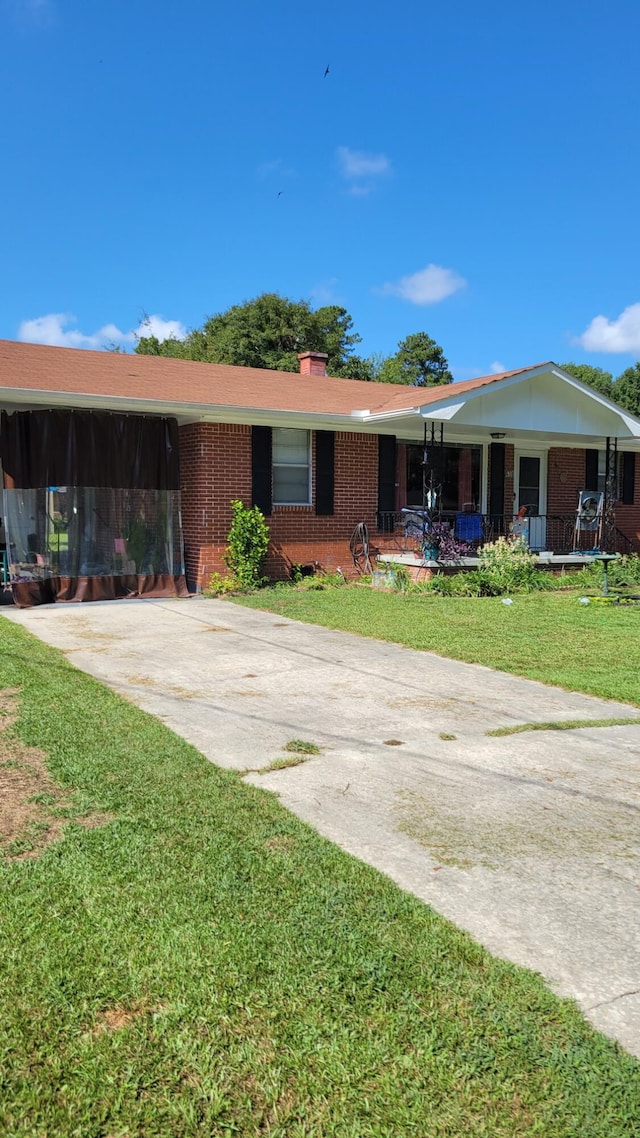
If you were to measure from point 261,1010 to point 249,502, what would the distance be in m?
11.2

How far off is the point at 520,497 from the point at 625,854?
48.3 ft

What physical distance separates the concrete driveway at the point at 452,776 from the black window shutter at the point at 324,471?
19.8 ft

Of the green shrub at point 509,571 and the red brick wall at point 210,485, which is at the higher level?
the red brick wall at point 210,485

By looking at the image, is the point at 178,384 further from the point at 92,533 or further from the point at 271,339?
the point at 271,339

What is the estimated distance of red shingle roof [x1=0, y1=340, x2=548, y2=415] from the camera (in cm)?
1178

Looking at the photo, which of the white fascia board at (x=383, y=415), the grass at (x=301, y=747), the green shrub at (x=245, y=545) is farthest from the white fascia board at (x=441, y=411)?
the grass at (x=301, y=747)

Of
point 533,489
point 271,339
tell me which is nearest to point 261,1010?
point 533,489

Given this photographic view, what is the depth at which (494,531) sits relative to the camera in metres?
16.7

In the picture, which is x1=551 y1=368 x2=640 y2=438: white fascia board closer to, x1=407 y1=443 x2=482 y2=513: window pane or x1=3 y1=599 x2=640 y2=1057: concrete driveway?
x1=407 y1=443 x2=482 y2=513: window pane

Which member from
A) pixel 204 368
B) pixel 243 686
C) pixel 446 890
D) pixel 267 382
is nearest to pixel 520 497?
pixel 267 382

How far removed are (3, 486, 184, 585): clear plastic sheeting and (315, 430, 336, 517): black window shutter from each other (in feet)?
8.95

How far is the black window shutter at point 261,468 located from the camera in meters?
13.2

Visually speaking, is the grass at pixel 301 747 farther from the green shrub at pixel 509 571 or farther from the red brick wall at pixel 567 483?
the red brick wall at pixel 567 483

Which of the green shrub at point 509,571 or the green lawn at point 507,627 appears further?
the green shrub at point 509,571
